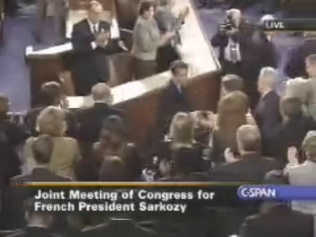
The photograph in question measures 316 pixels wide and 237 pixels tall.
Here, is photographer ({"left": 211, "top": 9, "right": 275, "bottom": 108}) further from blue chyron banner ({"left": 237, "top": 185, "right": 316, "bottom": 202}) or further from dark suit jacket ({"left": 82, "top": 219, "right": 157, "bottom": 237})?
dark suit jacket ({"left": 82, "top": 219, "right": 157, "bottom": 237})

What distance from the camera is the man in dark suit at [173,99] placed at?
128 inches

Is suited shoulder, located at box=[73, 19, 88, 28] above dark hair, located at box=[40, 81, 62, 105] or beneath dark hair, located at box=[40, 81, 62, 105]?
above

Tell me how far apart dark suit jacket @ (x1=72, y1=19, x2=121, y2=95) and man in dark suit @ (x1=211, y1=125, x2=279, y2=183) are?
47 cm

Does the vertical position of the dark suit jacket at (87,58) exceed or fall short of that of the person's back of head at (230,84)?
it exceeds it

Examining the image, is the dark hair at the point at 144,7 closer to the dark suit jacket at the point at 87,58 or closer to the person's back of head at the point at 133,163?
the dark suit jacket at the point at 87,58

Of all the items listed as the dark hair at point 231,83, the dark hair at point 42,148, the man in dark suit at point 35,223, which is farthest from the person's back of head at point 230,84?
the man in dark suit at point 35,223

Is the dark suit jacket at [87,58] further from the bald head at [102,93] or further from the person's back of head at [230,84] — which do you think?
the person's back of head at [230,84]

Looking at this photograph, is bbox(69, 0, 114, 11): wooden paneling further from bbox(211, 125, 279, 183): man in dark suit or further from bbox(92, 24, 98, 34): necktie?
bbox(211, 125, 279, 183): man in dark suit

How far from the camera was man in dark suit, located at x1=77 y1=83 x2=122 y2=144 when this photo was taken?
10.7 feet

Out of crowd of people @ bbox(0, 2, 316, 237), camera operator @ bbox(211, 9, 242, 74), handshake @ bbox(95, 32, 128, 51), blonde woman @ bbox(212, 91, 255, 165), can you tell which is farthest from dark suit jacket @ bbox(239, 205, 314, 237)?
handshake @ bbox(95, 32, 128, 51)

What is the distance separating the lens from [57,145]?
3266mm

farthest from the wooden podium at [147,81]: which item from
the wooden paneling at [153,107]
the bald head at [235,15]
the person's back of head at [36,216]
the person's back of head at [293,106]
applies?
the person's back of head at [36,216]

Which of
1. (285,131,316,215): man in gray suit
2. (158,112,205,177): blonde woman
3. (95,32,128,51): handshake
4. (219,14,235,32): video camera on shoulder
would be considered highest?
(219,14,235,32): video camera on shoulder

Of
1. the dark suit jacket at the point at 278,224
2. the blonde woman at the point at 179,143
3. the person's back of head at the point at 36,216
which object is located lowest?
the dark suit jacket at the point at 278,224
